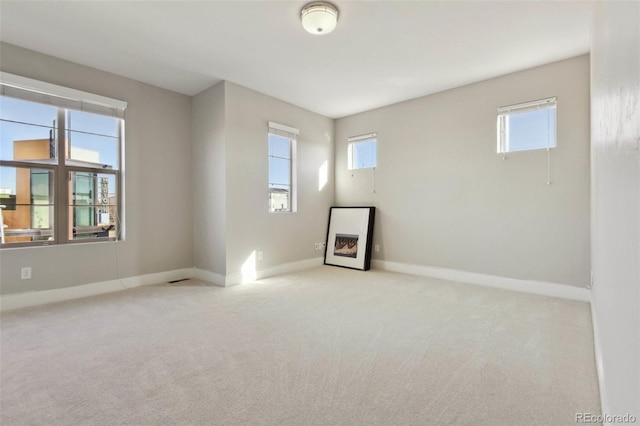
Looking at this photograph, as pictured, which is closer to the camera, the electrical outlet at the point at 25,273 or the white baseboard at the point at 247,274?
→ the electrical outlet at the point at 25,273

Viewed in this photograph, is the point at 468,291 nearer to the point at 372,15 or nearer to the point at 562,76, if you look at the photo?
the point at 562,76

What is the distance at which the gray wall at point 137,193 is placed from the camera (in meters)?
3.23

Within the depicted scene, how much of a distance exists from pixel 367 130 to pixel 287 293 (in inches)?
127

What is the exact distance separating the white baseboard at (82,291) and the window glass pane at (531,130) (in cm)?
495

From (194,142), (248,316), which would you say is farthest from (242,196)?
(248,316)

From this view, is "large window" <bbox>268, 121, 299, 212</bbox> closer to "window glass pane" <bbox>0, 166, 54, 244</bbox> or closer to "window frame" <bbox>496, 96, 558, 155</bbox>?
"window glass pane" <bbox>0, 166, 54, 244</bbox>

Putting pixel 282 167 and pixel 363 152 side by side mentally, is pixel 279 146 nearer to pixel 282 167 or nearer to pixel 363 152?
pixel 282 167

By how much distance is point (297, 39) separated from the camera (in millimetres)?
3020

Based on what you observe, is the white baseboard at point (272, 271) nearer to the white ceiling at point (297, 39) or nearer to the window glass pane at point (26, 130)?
→ the window glass pane at point (26, 130)

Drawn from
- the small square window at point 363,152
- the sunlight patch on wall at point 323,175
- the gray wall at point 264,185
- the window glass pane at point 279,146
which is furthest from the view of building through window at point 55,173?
the small square window at point 363,152

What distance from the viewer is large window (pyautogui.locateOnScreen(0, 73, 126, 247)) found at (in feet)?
10.3

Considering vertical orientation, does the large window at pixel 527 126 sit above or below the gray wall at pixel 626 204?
above

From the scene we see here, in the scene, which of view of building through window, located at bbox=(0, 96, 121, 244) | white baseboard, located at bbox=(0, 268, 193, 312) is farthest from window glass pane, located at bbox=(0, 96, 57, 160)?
white baseboard, located at bbox=(0, 268, 193, 312)

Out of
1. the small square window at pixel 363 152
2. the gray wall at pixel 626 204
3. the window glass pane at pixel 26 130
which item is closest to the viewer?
the gray wall at pixel 626 204
